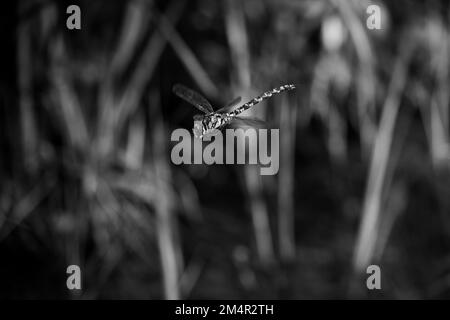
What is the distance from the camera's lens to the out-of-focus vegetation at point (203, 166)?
191cm

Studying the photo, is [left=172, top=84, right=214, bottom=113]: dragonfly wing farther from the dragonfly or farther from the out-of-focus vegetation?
the out-of-focus vegetation

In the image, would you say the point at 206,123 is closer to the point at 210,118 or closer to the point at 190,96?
the point at 210,118

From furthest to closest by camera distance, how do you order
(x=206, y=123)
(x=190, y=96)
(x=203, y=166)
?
(x=203, y=166) → (x=190, y=96) → (x=206, y=123)

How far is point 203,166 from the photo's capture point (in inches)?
93.0

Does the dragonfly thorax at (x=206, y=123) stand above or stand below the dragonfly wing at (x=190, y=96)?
below

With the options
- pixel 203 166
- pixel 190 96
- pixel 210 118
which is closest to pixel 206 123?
pixel 210 118

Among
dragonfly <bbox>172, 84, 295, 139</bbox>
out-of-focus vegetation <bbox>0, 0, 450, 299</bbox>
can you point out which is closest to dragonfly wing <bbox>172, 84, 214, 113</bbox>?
dragonfly <bbox>172, 84, 295, 139</bbox>

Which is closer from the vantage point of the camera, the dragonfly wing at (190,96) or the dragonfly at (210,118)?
the dragonfly at (210,118)

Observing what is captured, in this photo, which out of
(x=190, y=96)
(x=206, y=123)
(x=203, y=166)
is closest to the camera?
(x=206, y=123)

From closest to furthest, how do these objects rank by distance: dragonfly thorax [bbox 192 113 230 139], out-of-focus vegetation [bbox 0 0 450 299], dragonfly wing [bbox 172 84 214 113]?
1. dragonfly thorax [bbox 192 113 230 139]
2. dragonfly wing [bbox 172 84 214 113]
3. out-of-focus vegetation [bbox 0 0 450 299]

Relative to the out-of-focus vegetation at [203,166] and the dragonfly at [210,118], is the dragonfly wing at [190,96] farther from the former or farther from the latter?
the out-of-focus vegetation at [203,166]

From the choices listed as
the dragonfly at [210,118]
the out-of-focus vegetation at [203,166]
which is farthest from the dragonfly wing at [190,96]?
the out-of-focus vegetation at [203,166]

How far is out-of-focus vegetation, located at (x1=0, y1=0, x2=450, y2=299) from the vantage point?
1.91 meters

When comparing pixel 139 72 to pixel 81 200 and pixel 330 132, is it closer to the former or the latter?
pixel 81 200
